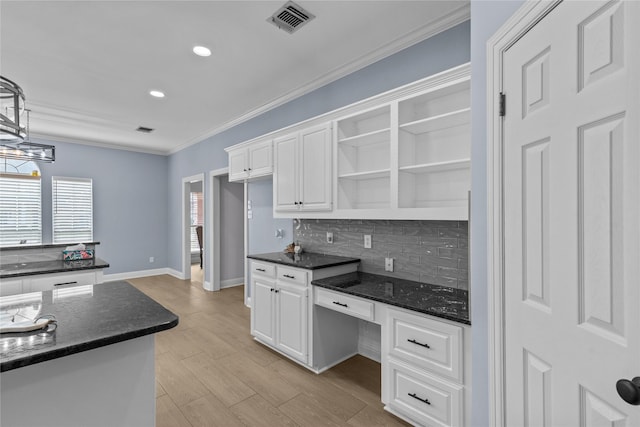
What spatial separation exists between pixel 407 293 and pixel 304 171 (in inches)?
60.0

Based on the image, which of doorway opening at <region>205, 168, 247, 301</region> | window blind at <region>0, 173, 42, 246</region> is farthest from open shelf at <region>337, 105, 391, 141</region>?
Result: window blind at <region>0, 173, 42, 246</region>

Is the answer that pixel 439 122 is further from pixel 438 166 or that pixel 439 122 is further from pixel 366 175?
pixel 366 175

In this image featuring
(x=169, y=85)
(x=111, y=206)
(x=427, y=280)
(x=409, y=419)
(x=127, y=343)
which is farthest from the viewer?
(x=111, y=206)

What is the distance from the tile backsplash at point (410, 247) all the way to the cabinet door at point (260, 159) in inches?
37.1

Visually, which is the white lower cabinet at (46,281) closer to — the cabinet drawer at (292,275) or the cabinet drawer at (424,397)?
the cabinet drawer at (292,275)

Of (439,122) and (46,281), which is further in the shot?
(46,281)

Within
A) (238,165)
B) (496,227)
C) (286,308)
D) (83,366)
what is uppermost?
(238,165)

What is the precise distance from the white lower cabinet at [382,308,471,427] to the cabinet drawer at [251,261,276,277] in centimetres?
131

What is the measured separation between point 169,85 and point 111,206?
3961 millimetres

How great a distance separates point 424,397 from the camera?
6.20 ft

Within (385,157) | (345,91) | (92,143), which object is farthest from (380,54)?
(92,143)

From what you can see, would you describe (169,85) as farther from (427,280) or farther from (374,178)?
(427,280)

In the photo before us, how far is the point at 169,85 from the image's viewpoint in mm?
3615

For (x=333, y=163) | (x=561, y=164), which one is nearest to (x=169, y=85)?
(x=333, y=163)
